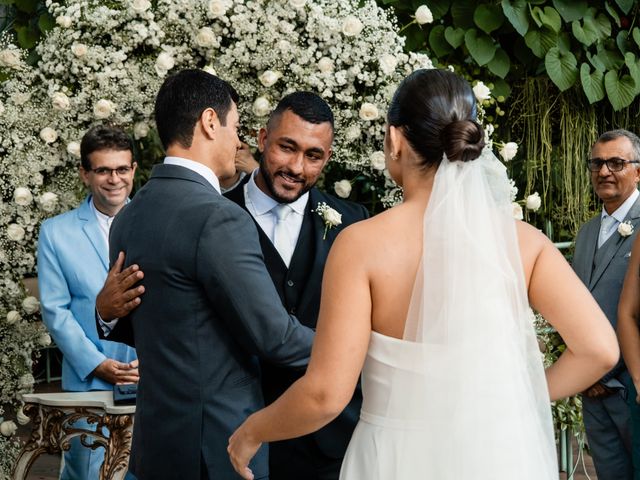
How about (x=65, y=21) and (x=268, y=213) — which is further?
(x=65, y=21)

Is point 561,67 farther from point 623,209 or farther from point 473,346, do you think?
point 473,346

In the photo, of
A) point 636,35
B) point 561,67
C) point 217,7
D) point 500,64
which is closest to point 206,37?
point 217,7

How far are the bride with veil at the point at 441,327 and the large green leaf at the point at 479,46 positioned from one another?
10.4ft

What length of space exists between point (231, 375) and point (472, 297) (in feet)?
2.37

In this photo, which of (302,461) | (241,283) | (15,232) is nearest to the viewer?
(241,283)

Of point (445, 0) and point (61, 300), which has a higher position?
point (445, 0)

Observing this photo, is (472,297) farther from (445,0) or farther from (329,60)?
(445,0)

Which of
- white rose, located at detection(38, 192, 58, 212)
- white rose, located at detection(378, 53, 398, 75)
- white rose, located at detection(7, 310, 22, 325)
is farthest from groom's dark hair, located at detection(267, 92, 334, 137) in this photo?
white rose, located at detection(7, 310, 22, 325)

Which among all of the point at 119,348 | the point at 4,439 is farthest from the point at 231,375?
the point at 4,439

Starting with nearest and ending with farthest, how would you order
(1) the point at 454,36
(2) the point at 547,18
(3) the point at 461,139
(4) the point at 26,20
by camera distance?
(3) the point at 461,139 → (1) the point at 454,36 → (2) the point at 547,18 → (4) the point at 26,20

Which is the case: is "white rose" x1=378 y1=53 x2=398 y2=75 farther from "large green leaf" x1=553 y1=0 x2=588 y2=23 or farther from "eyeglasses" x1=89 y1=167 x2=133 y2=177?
"large green leaf" x1=553 y1=0 x2=588 y2=23

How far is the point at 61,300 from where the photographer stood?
4168 mm

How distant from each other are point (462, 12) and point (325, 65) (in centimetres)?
171

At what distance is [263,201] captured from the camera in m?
3.29
